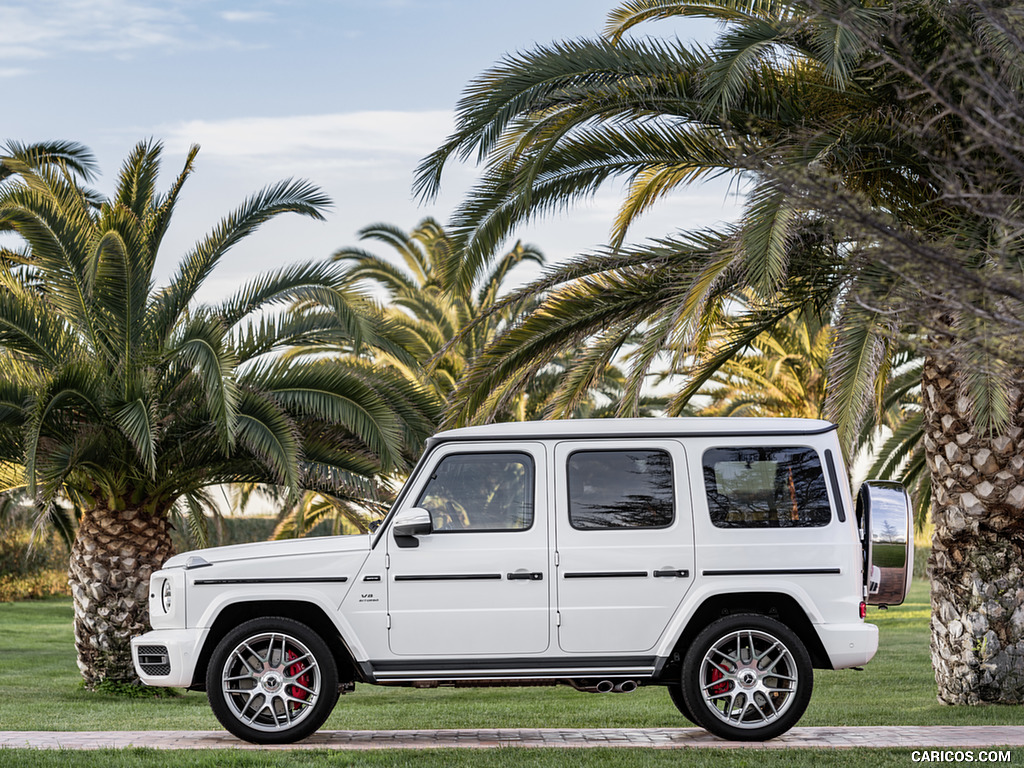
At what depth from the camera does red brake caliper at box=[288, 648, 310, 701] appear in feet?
24.9

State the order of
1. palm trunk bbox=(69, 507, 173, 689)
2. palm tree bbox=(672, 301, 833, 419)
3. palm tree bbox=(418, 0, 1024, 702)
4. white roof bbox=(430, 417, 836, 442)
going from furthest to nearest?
1. palm tree bbox=(672, 301, 833, 419)
2. palm trunk bbox=(69, 507, 173, 689)
3. palm tree bbox=(418, 0, 1024, 702)
4. white roof bbox=(430, 417, 836, 442)

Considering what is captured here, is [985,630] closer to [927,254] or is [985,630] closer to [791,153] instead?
[791,153]

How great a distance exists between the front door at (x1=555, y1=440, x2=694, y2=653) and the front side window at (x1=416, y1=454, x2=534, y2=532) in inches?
9.1

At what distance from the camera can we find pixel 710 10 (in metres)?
11.2

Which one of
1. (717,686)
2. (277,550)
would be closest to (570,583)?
(717,686)

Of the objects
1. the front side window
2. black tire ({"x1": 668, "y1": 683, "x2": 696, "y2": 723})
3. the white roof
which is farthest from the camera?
black tire ({"x1": 668, "y1": 683, "x2": 696, "y2": 723})

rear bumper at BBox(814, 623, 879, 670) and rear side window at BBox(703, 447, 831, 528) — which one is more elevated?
rear side window at BBox(703, 447, 831, 528)

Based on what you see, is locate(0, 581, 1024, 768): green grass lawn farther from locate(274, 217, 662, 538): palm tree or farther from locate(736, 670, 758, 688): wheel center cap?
locate(274, 217, 662, 538): palm tree

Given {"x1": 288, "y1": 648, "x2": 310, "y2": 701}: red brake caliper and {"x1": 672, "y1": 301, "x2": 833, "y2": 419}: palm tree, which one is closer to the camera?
{"x1": 288, "y1": 648, "x2": 310, "y2": 701}: red brake caliper

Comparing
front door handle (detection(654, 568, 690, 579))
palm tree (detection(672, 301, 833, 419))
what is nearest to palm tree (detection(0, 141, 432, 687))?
front door handle (detection(654, 568, 690, 579))

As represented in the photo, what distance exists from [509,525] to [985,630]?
559 centimetres

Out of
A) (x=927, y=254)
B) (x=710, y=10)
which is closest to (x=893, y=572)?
(x=927, y=254)

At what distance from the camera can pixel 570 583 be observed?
753cm

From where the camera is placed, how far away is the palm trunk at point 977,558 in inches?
419
